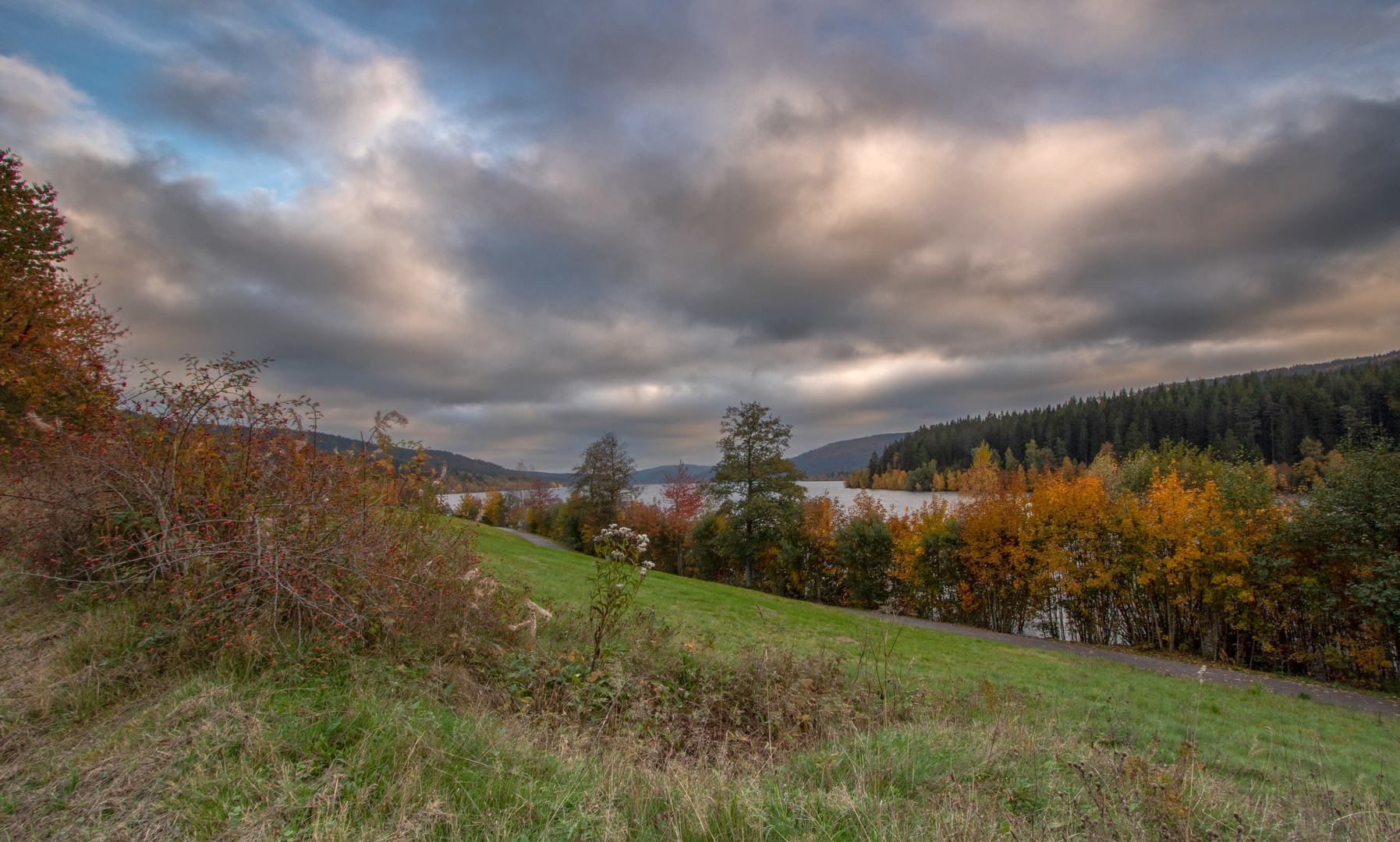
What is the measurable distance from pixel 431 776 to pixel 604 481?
43852 mm

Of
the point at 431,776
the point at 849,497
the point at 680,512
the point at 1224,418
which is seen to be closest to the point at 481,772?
the point at 431,776

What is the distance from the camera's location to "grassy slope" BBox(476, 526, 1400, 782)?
8188 mm

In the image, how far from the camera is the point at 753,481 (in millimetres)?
34812

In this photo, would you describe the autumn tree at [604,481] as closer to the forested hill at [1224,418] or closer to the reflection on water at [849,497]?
the reflection on water at [849,497]

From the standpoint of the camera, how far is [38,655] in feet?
14.8

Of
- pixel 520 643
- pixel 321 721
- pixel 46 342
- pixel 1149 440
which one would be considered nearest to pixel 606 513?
pixel 46 342

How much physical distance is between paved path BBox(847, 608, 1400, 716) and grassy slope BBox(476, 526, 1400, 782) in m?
1.85

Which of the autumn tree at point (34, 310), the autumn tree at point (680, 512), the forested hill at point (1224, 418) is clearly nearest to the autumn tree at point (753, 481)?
the autumn tree at point (680, 512)

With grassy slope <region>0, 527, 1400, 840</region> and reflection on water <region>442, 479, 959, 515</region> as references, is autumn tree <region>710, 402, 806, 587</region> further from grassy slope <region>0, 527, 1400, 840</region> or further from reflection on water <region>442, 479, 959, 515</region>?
grassy slope <region>0, 527, 1400, 840</region>

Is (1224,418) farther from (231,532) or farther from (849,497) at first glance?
(231,532)

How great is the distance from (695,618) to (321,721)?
11186 mm

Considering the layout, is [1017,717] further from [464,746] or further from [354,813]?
[354,813]

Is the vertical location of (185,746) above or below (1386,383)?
→ below

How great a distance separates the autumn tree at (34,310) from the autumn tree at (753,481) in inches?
1090
